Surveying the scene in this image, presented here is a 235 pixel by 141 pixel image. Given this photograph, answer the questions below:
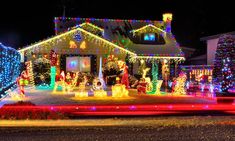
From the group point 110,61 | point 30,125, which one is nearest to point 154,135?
point 30,125

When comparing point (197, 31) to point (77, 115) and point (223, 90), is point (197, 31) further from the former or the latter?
point (77, 115)

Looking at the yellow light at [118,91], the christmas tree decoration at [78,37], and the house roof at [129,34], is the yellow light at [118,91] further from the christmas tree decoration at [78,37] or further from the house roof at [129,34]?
the christmas tree decoration at [78,37]

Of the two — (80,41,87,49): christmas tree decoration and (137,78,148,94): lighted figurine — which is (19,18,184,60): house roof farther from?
(137,78,148,94): lighted figurine

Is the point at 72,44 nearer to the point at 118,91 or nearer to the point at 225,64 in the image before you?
the point at 118,91

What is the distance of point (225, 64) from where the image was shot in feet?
67.7

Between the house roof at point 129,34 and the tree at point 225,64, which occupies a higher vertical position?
the house roof at point 129,34

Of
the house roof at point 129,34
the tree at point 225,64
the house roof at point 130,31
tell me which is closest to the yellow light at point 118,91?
the tree at point 225,64

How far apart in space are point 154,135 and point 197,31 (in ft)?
179

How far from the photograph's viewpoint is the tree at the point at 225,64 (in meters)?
20.4

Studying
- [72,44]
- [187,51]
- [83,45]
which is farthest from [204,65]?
[187,51]

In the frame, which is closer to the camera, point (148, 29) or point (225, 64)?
point (225, 64)

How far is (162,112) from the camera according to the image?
54.8 ft

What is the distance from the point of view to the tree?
20422 mm

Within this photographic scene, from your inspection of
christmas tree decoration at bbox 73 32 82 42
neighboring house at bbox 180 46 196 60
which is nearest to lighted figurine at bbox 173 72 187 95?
christmas tree decoration at bbox 73 32 82 42
